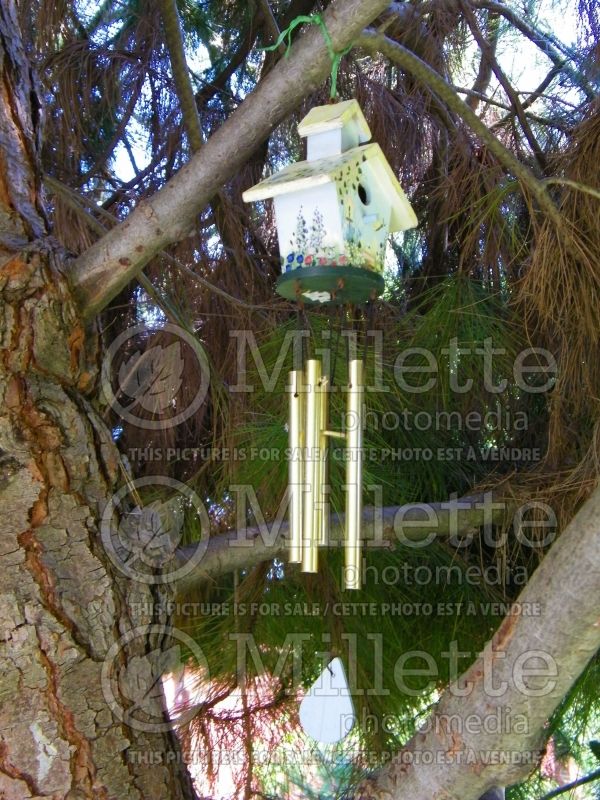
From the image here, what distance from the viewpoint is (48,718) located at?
2.48 feet

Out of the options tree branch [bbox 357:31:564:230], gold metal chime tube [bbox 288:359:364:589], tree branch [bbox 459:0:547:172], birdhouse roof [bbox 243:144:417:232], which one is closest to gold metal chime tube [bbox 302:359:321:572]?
gold metal chime tube [bbox 288:359:364:589]

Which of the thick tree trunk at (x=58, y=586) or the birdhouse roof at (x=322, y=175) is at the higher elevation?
the birdhouse roof at (x=322, y=175)

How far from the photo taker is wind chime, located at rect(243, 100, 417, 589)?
783mm

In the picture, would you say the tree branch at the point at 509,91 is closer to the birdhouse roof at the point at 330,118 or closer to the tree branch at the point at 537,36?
the tree branch at the point at 537,36

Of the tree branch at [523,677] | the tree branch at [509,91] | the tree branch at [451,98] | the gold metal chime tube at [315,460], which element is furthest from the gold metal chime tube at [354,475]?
the tree branch at [509,91]

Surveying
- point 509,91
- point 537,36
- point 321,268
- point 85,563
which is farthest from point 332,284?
A: point 537,36

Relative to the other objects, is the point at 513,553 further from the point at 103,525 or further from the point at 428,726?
the point at 103,525

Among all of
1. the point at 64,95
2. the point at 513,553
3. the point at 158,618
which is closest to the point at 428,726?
the point at 158,618

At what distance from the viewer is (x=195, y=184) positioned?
0.80 metres

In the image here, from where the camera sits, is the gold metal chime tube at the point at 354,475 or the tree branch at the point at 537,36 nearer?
the gold metal chime tube at the point at 354,475

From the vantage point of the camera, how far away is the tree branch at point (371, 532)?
98 cm

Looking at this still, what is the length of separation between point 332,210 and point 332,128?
10 cm

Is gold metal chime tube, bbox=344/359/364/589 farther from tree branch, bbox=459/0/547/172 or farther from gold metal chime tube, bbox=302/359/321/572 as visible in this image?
tree branch, bbox=459/0/547/172

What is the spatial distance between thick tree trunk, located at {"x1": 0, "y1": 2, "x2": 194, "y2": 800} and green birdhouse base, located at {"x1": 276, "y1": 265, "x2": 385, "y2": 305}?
216mm
